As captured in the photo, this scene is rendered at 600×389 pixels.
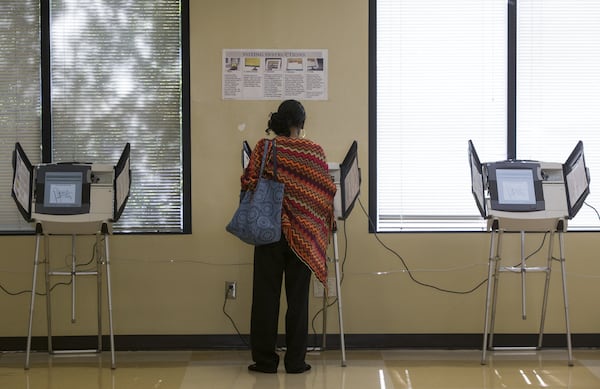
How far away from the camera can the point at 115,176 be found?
183 inches

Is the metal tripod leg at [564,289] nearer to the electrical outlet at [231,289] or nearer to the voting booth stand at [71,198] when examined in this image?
the electrical outlet at [231,289]

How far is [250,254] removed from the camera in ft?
16.7

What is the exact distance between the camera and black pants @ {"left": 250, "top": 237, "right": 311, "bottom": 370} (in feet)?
14.5

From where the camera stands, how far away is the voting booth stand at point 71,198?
4.52 meters

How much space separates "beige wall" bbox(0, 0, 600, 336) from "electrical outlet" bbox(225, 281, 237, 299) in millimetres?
31

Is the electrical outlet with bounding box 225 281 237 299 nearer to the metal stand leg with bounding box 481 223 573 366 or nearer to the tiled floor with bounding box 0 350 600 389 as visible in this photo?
the tiled floor with bounding box 0 350 600 389

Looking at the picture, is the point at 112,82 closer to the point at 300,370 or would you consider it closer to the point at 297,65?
the point at 297,65

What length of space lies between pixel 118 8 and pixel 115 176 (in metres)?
1.11

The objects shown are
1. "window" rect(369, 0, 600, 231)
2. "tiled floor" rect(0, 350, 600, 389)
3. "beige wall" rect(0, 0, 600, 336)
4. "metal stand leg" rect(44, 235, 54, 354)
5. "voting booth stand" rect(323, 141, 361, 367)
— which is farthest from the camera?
"window" rect(369, 0, 600, 231)

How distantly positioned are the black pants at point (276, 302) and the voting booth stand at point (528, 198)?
1.02 meters

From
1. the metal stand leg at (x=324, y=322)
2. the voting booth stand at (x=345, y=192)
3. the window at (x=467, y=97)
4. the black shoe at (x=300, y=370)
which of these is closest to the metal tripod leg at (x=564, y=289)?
the window at (x=467, y=97)

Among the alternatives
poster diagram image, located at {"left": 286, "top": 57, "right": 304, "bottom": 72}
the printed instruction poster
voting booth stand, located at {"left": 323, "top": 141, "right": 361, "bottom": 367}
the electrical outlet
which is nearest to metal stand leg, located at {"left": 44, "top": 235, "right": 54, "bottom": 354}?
the electrical outlet

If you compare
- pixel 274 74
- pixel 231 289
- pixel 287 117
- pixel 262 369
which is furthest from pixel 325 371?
pixel 274 74

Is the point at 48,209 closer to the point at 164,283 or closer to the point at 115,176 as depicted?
the point at 115,176
